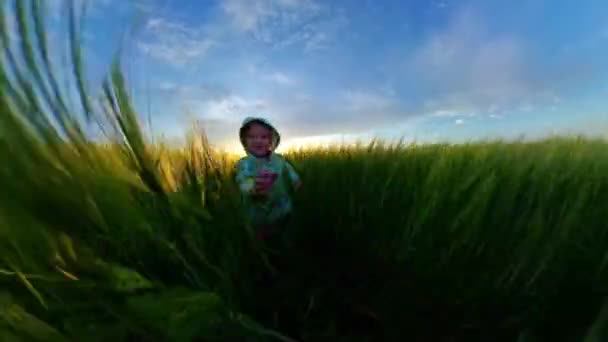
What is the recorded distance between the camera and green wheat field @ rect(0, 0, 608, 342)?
32 centimetres

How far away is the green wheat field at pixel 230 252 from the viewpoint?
316 mm

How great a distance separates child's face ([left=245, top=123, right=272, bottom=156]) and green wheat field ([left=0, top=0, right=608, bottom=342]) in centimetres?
144

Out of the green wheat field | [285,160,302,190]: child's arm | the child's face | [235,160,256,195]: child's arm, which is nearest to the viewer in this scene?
the green wheat field

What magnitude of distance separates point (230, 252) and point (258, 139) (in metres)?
1.53

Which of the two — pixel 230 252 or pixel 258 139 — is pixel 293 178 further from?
pixel 258 139

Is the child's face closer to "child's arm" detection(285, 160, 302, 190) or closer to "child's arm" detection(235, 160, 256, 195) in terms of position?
"child's arm" detection(235, 160, 256, 195)

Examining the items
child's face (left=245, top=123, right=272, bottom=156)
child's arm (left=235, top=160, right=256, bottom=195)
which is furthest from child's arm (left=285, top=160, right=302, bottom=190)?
child's face (left=245, top=123, right=272, bottom=156)

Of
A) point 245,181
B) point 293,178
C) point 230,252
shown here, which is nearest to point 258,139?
point 245,181

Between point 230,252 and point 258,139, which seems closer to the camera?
point 230,252

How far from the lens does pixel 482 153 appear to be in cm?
50

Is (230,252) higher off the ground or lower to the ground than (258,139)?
lower

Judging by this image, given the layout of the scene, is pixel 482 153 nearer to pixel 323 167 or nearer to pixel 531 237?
pixel 531 237

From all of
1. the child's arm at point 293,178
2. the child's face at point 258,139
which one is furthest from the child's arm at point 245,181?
the child's face at point 258,139

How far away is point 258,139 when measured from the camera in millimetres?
1912
